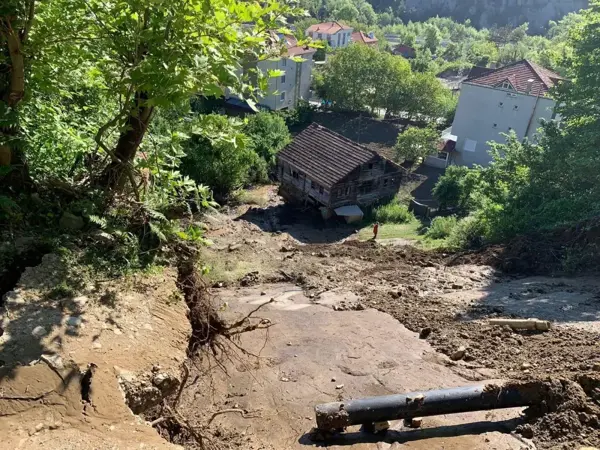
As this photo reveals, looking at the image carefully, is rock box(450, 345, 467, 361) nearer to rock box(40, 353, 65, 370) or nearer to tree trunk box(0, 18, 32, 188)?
rock box(40, 353, 65, 370)

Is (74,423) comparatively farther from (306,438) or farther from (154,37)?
(154,37)

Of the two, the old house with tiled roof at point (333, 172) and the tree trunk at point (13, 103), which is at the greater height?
the tree trunk at point (13, 103)

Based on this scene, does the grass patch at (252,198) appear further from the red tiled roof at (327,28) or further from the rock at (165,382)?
the red tiled roof at (327,28)

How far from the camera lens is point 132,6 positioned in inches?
195

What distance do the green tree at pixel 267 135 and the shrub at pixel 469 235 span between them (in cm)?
1512

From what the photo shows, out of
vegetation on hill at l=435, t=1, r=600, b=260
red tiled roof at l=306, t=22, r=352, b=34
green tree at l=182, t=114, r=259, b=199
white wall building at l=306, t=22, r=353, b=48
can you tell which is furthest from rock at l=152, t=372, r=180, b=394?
red tiled roof at l=306, t=22, r=352, b=34

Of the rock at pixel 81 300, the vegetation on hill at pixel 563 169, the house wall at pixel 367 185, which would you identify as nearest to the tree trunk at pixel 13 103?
the rock at pixel 81 300

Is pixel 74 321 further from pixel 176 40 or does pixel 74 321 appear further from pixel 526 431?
pixel 526 431

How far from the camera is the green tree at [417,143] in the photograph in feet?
109

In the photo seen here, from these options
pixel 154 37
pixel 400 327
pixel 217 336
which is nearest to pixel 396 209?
pixel 400 327

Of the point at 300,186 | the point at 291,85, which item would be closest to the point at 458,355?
the point at 300,186

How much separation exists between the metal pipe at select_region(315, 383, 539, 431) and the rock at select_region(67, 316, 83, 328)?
291 centimetres

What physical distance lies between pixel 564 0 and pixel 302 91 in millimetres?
102530

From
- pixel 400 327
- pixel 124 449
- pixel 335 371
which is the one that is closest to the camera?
pixel 124 449
